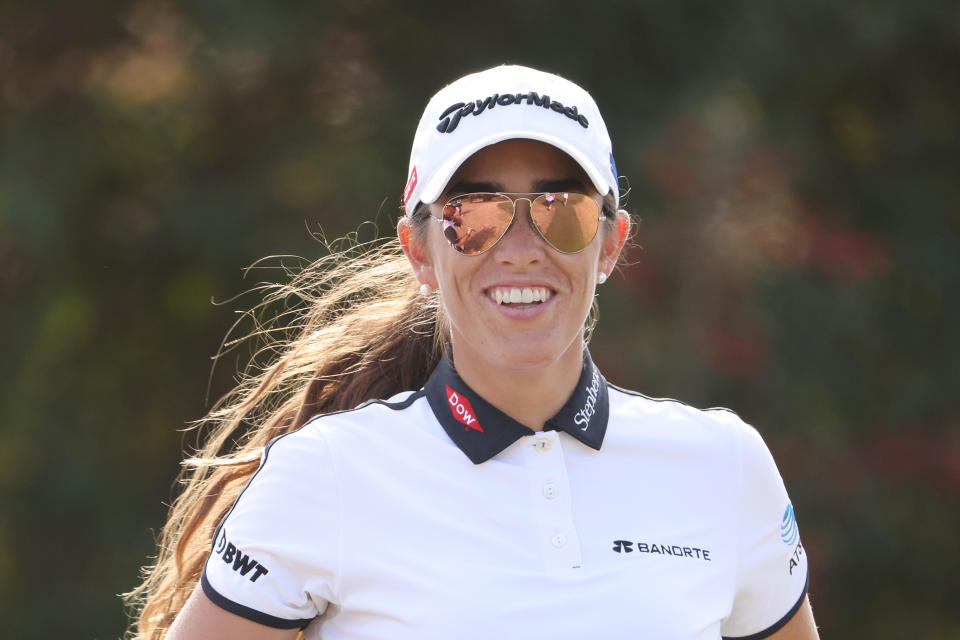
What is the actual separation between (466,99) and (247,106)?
5.53m

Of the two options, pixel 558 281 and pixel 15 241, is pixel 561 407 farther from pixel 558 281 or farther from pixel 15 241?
pixel 15 241

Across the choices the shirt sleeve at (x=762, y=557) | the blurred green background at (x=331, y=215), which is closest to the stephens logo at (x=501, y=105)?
the shirt sleeve at (x=762, y=557)

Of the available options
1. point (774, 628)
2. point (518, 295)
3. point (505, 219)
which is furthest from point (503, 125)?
point (774, 628)

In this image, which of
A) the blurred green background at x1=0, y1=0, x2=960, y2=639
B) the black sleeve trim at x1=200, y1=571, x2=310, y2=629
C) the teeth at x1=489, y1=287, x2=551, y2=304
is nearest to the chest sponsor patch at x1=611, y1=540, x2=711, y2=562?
the teeth at x1=489, y1=287, x2=551, y2=304

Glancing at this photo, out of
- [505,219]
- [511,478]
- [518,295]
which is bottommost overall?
[511,478]

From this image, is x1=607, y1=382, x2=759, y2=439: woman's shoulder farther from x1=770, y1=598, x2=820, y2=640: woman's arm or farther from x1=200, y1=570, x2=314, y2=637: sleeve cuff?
x1=200, y1=570, x2=314, y2=637: sleeve cuff

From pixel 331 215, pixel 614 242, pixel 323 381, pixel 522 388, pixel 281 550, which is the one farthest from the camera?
pixel 331 215

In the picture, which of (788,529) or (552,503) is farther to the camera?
(788,529)

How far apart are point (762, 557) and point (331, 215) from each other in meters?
5.13

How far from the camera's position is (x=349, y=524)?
74.0 inches

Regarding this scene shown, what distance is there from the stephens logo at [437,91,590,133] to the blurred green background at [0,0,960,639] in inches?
186

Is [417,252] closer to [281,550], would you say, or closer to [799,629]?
[281,550]

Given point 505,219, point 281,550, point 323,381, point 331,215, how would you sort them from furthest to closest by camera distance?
1. point 331,215
2. point 323,381
3. point 505,219
4. point 281,550

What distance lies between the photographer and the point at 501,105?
1.98 m
